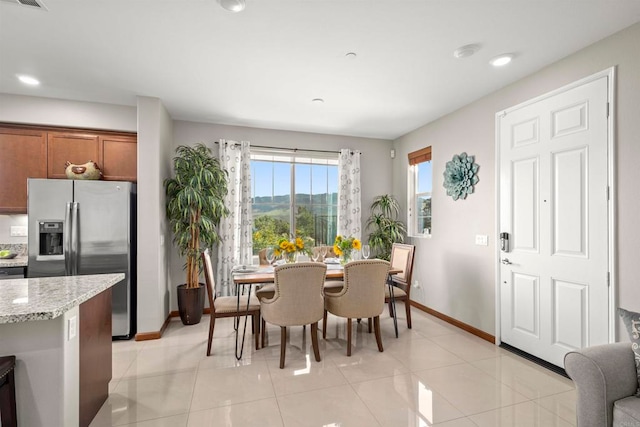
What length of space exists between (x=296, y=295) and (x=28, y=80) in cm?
349

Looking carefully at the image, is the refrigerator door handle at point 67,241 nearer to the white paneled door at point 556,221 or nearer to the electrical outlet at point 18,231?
the electrical outlet at point 18,231

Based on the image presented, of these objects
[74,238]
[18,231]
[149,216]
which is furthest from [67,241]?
[18,231]

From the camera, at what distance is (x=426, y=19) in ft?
6.96

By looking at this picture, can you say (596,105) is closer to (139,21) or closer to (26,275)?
(139,21)

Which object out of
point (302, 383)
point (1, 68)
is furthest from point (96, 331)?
point (1, 68)

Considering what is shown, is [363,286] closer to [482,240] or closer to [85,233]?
[482,240]

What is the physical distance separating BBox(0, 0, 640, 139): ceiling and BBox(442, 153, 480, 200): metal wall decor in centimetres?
69

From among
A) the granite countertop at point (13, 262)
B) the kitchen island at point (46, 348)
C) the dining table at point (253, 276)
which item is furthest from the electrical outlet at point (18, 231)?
the dining table at point (253, 276)

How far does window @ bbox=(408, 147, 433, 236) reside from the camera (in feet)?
15.1

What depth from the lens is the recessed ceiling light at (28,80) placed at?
3.02 m

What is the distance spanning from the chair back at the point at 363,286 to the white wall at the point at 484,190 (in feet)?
4.28

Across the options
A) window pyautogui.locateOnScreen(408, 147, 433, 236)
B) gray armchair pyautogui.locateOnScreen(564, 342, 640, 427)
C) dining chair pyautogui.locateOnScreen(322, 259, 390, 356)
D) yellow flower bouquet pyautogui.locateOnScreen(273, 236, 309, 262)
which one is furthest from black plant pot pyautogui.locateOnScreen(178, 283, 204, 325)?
gray armchair pyautogui.locateOnScreen(564, 342, 640, 427)

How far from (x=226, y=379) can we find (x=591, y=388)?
245 cm

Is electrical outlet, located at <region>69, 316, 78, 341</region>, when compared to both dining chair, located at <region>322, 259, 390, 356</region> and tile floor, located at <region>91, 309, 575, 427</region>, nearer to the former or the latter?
tile floor, located at <region>91, 309, 575, 427</region>
